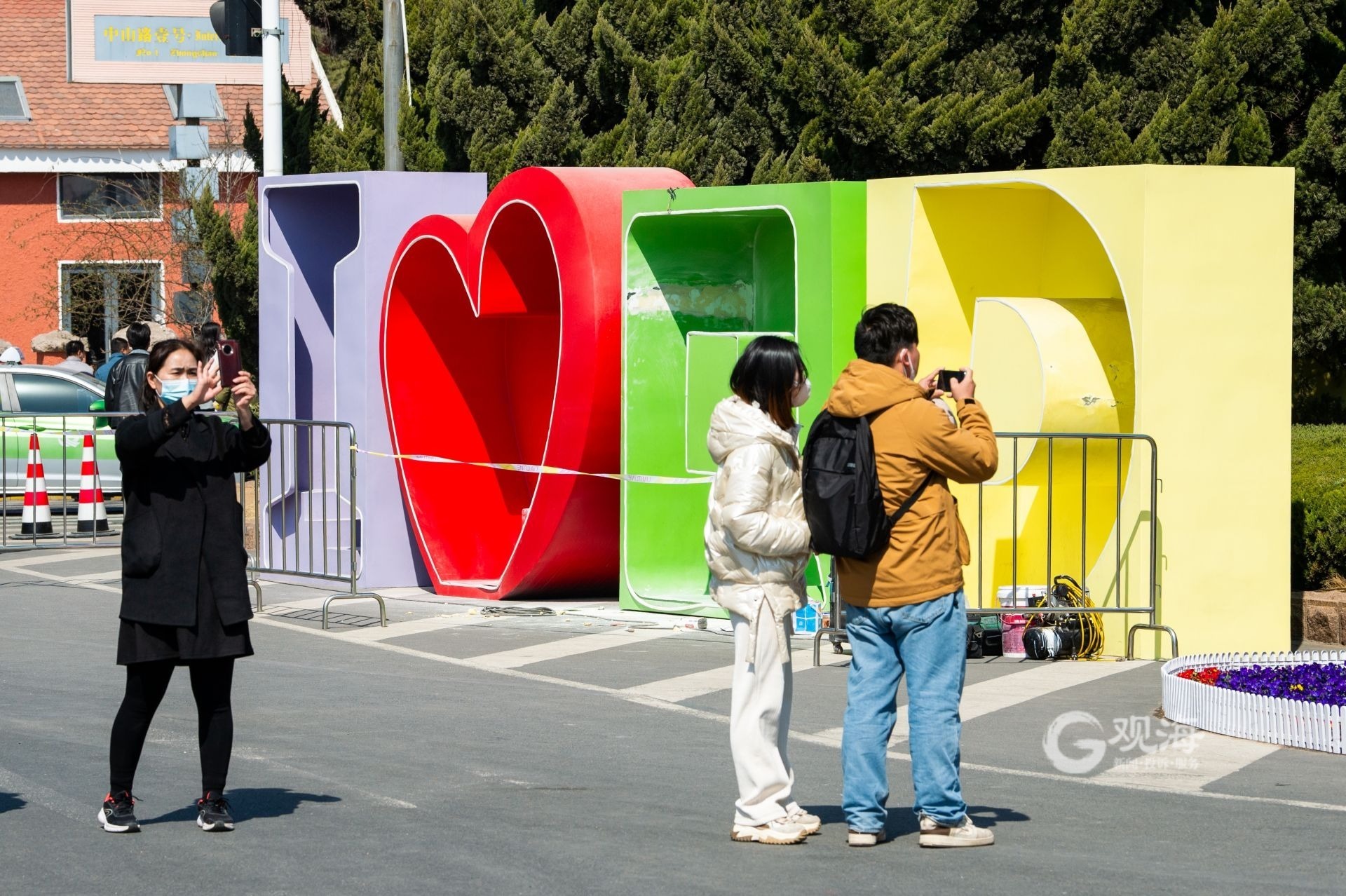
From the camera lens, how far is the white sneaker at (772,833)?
6.54m

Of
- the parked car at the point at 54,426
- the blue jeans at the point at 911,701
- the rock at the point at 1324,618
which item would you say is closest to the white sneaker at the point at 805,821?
the blue jeans at the point at 911,701

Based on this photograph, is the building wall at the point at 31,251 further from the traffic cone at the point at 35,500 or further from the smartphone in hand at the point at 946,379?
the smartphone in hand at the point at 946,379

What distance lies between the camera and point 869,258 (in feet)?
38.9

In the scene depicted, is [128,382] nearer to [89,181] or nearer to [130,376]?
[130,376]

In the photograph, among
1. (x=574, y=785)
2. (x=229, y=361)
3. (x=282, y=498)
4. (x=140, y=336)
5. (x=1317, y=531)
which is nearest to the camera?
(x=574, y=785)

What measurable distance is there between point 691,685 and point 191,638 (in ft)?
12.8

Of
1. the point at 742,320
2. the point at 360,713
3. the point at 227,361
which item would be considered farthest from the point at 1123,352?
the point at 227,361

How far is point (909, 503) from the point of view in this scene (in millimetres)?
6453

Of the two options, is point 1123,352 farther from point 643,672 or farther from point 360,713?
point 360,713

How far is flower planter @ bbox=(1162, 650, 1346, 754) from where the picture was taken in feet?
27.2

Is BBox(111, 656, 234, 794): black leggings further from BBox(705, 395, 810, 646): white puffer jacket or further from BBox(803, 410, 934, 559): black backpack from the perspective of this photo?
BBox(803, 410, 934, 559): black backpack

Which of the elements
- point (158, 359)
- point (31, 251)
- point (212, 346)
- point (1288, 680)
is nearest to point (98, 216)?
point (31, 251)

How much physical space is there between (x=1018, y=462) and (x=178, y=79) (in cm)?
1237

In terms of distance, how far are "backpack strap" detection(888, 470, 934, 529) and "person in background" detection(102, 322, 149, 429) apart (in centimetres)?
1057
